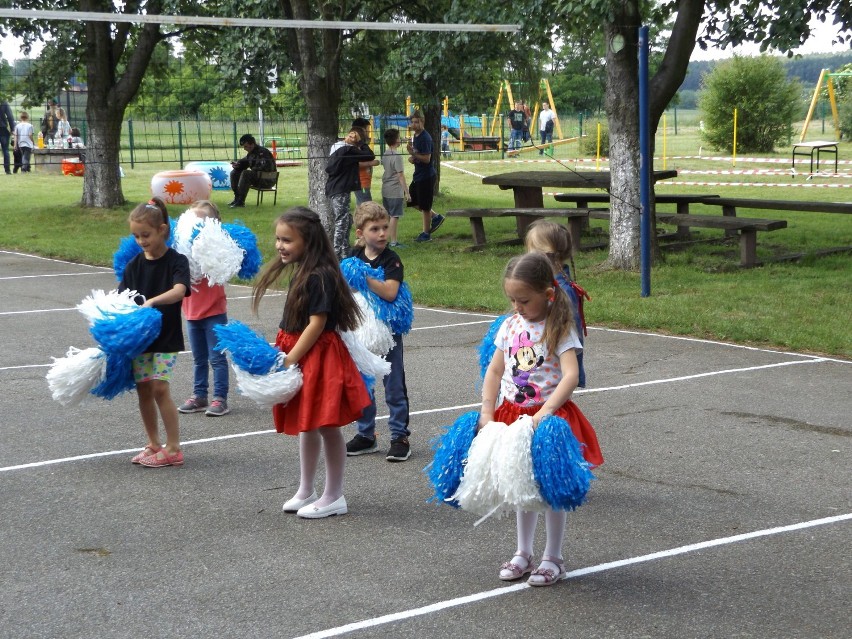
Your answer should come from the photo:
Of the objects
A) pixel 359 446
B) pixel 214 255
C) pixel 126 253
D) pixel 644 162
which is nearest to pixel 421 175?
pixel 644 162

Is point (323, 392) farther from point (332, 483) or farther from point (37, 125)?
point (37, 125)

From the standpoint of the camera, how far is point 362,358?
564 cm

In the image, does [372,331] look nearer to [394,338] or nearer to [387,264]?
[394,338]

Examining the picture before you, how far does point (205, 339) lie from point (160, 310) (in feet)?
4.75

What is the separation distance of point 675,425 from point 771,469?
1.04 meters

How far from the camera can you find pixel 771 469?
633cm

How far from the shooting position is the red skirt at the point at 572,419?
469 centimetres

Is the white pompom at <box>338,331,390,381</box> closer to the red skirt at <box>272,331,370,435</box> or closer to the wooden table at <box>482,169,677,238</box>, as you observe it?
the red skirt at <box>272,331,370,435</box>

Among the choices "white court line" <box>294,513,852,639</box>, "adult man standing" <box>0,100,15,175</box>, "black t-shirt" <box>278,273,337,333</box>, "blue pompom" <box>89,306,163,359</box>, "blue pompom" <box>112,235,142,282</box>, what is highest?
"adult man standing" <box>0,100,15,175</box>

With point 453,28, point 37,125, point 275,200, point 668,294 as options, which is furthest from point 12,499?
point 37,125

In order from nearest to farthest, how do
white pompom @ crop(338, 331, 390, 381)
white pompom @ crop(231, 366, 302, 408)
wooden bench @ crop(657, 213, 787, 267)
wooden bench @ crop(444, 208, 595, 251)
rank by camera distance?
white pompom @ crop(231, 366, 302, 408)
white pompom @ crop(338, 331, 390, 381)
wooden bench @ crop(657, 213, 787, 267)
wooden bench @ crop(444, 208, 595, 251)

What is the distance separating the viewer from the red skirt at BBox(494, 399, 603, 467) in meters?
4.69

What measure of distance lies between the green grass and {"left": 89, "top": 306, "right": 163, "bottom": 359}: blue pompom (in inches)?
230

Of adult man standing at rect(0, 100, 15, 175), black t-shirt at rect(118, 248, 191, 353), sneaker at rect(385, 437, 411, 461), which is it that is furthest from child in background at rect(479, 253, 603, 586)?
adult man standing at rect(0, 100, 15, 175)
